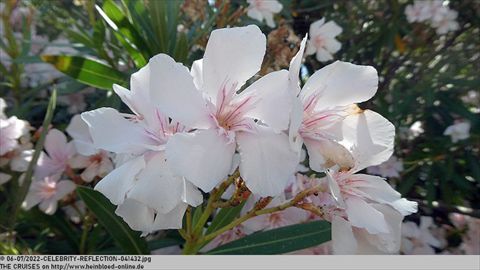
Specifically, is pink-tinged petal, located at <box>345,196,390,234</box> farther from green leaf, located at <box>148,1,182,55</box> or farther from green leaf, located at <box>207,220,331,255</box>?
green leaf, located at <box>148,1,182,55</box>

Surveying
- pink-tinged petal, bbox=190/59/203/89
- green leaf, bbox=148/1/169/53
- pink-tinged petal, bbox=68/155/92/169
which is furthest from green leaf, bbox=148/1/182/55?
pink-tinged petal, bbox=190/59/203/89

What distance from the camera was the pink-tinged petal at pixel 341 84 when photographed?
549 mm

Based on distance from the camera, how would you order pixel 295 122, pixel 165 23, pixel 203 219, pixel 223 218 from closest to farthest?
pixel 295 122 < pixel 203 219 < pixel 223 218 < pixel 165 23

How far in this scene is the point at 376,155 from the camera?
559mm

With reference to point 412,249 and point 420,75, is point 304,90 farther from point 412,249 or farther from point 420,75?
point 420,75

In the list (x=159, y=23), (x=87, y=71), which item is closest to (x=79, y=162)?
(x=87, y=71)

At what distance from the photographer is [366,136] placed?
548 mm

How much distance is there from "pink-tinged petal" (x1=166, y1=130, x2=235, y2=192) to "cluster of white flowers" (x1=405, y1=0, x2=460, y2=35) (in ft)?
4.55

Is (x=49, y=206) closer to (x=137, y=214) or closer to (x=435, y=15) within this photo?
(x=137, y=214)

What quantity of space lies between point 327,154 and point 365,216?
8 cm

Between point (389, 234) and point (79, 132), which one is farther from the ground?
point (389, 234)

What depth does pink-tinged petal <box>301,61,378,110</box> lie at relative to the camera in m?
0.55

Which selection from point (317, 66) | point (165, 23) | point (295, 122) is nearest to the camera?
point (295, 122)

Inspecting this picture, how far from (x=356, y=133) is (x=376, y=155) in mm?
33
